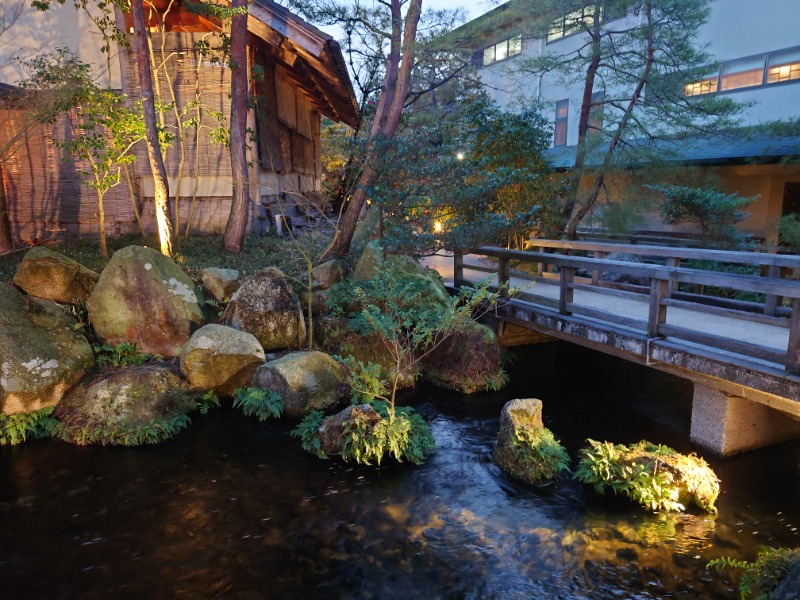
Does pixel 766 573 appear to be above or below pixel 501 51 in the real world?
below

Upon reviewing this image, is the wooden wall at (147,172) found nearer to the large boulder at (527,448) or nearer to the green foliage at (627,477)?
the large boulder at (527,448)

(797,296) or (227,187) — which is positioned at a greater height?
(227,187)

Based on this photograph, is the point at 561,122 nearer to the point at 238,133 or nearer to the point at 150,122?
the point at 238,133

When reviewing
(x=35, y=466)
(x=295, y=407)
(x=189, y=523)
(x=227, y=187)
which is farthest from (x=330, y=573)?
(x=227, y=187)

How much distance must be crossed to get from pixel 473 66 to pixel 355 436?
20563mm

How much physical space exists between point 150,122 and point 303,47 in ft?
11.9

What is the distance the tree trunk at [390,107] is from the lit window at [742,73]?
9.87 meters

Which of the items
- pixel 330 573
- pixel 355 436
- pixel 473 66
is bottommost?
pixel 330 573

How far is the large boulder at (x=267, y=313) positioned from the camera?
31.6 feet

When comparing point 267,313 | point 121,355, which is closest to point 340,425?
point 267,313

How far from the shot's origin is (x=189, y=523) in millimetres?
5848

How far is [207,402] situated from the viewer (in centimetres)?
867

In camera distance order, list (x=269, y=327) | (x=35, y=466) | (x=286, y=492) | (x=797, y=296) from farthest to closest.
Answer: (x=269, y=327)
(x=35, y=466)
(x=286, y=492)
(x=797, y=296)

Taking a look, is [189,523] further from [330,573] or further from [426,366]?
[426,366]
